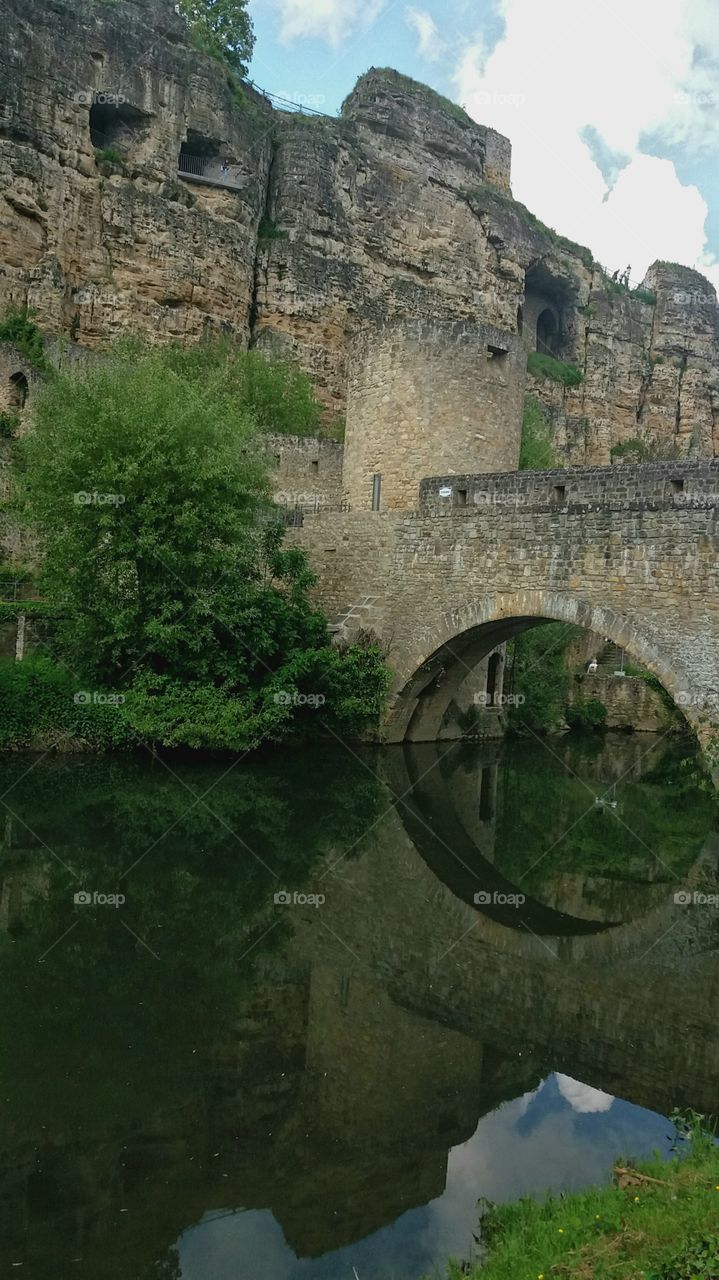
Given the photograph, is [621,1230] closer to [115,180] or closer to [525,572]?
[525,572]

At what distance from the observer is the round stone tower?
1692 cm

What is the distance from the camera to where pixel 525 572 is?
1398cm

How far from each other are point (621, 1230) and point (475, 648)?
1308 centimetres

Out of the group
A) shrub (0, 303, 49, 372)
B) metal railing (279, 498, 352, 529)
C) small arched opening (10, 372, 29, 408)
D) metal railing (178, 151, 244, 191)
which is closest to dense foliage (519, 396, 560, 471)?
metal railing (279, 498, 352, 529)

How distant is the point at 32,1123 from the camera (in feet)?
16.2

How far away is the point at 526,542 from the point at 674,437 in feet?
118

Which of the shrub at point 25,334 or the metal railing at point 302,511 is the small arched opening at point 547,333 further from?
the metal railing at point 302,511

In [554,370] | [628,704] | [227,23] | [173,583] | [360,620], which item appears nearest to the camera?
→ [173,583]

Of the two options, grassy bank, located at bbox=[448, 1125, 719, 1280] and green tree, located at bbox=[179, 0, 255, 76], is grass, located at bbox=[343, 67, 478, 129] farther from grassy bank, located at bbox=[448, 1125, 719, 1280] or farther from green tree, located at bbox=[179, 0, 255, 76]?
grassy bank, located at bbox=[448, 1125, 719, 1280]

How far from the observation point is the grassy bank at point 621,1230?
3.57 meters

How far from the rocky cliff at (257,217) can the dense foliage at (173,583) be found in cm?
1380

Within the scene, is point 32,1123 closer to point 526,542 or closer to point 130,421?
point 526,542

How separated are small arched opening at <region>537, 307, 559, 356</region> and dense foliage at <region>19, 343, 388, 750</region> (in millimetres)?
33022

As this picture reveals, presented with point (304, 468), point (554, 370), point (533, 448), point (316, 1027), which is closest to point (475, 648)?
point (304, 468)
